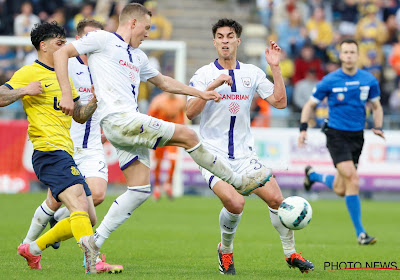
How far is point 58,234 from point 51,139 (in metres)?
0.92

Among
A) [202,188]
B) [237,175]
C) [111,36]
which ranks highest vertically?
[111,36]

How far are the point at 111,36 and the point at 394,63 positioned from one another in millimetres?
18206

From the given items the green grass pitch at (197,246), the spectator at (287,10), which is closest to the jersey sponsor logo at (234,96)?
the green grass pitch at (197,246)

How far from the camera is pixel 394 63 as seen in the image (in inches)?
945

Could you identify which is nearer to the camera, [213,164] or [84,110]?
[213,164]

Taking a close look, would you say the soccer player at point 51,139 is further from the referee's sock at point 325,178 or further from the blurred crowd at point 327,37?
the blurred crowd at point 327,37

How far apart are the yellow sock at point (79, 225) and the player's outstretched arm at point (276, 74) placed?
2.46 metres

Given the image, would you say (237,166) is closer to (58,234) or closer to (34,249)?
(58,234)

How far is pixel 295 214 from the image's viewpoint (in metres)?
7.39

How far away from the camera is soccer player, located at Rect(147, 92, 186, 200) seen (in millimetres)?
18609

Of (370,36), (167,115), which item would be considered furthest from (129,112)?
(370,36)

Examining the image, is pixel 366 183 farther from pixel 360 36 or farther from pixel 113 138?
pixel 113 138

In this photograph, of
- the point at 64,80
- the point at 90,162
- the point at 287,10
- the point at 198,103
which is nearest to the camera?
the point at 64,80

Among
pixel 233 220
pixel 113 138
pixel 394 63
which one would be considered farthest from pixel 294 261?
pixel 394 63
